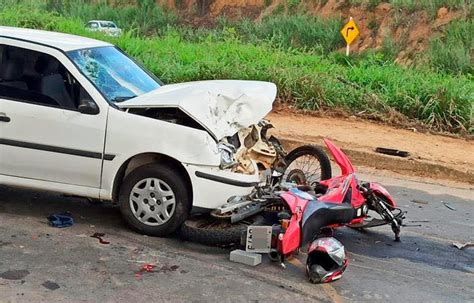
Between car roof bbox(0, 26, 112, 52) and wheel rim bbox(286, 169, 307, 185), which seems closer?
car roof bbox(0, 26, 112, 52)

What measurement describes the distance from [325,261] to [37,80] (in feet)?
10.4

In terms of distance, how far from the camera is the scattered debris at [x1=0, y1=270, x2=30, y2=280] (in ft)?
16.3

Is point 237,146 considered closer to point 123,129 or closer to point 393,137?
point 123,129

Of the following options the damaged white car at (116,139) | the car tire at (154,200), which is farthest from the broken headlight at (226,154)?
the car tire at (154,200)

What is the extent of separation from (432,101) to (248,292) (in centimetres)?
852

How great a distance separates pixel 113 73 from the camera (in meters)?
6.71

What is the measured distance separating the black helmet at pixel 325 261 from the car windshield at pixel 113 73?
2381 millimetres

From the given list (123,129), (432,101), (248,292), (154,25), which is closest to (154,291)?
(248,292)

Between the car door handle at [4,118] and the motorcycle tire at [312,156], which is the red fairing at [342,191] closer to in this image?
the motorcycle tire at [312,156]

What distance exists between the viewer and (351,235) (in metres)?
6.59

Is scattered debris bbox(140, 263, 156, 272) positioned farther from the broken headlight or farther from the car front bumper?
the broken headlight

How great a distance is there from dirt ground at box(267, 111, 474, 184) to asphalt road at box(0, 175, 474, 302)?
321 cm

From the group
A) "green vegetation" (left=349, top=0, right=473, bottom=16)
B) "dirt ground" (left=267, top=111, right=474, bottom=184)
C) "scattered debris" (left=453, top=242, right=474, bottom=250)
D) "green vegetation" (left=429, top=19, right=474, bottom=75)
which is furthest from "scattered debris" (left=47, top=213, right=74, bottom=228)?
"green vegetation" (left=349, top=0, right=473, bottom=16)

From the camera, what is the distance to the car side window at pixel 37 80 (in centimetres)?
617
